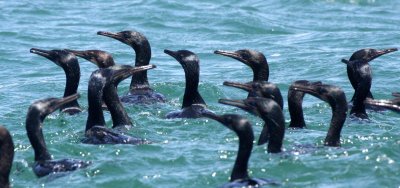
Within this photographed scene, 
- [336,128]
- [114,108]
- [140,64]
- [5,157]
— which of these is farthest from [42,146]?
[140,64]

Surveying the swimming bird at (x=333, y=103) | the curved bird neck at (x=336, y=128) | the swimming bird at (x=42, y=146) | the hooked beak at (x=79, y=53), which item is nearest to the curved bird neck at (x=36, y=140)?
the swimming bird at (x=42, y=146)

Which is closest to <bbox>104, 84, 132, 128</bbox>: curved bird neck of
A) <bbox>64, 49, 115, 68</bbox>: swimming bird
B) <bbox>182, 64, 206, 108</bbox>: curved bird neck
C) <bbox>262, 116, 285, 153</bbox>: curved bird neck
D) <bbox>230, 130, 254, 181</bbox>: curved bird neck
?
<bbox>182, 64, 206, 108</bbox>: curved bird neck

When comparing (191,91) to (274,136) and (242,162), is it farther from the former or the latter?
(242,162)

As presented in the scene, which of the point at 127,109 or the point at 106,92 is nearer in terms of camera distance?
the point at 106,92

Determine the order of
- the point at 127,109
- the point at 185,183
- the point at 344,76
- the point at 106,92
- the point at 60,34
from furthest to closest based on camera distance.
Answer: the point at 60,34, the point at 344,76, the point at 127,109, the point at 106,92, the point at 185,183

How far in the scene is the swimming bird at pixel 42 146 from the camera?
14711 millimetres

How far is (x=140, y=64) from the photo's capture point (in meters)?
20.7

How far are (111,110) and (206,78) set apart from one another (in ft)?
20.0

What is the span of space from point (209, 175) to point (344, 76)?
9367 millimetres

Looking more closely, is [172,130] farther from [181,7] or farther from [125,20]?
[181,7]

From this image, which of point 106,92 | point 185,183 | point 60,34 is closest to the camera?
point 185,183

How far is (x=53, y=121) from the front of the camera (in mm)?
18422

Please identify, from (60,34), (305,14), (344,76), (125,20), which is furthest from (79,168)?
(305,14)

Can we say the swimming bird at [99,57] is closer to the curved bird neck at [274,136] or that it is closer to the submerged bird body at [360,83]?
the submerged bird body at [360,83]
